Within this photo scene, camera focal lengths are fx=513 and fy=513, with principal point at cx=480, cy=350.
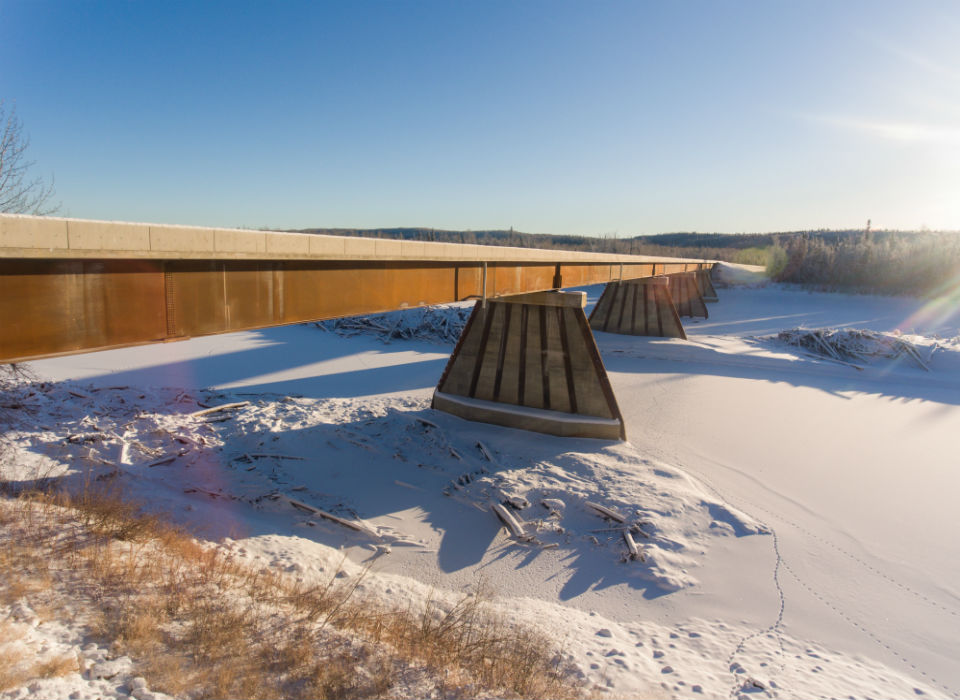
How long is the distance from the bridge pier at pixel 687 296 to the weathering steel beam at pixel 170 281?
119ft

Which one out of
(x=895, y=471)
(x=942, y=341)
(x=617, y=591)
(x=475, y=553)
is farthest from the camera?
(x=942, y=341)

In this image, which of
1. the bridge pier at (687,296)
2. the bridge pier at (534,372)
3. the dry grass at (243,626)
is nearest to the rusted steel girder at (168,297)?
the dry grass at (243,626)

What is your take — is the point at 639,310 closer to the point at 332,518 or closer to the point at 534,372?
the point at 534,372

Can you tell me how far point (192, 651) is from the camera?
16.5ft

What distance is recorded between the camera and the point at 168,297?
604 cm

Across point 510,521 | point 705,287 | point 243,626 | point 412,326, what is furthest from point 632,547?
point 705,287

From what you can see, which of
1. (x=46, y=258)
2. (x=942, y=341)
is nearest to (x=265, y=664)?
(x=46, y=258)

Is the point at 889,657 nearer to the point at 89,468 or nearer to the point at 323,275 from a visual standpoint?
the point at 323,275

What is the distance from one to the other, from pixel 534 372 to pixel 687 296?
103 ft

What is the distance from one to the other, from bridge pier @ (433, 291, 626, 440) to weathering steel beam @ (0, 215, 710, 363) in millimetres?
5994

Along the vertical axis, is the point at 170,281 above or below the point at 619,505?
above

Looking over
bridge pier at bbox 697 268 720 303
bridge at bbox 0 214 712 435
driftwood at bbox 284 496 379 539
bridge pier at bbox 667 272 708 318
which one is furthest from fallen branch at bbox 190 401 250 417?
bridge pier at bbox 697 268 720 303

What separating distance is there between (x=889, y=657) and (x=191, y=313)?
997 cm

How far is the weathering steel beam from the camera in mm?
4848
